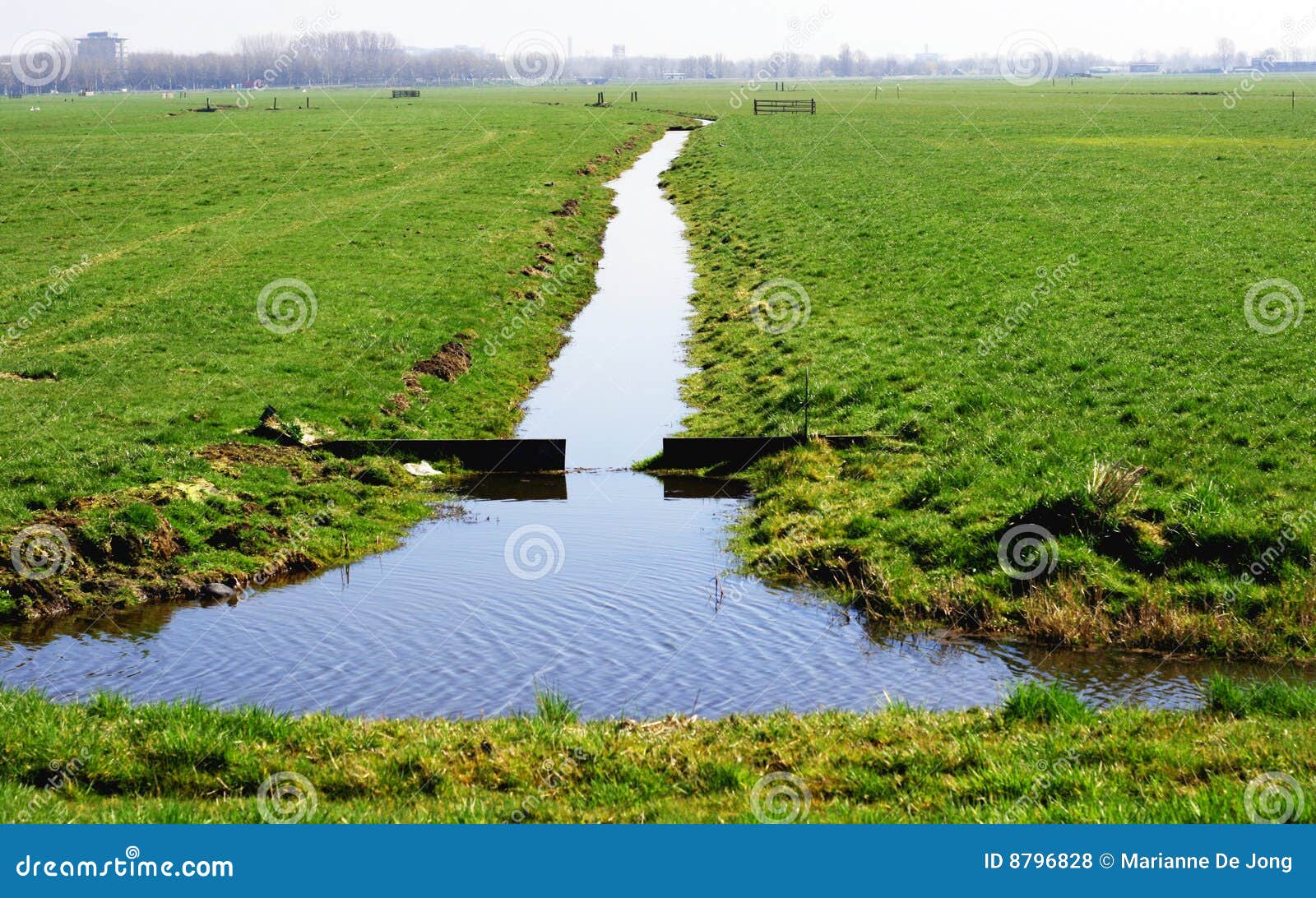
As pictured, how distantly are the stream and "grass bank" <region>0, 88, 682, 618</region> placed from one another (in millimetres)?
1288

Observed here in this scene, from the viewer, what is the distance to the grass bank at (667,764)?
842cm

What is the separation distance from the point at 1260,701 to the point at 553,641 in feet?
23.8

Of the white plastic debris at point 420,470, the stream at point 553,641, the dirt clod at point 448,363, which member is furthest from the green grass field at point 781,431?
the stream at point 553,641

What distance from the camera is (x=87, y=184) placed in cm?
5847

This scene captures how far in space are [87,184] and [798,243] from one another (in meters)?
37.2

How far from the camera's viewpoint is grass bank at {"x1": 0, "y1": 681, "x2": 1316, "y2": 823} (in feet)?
27.6

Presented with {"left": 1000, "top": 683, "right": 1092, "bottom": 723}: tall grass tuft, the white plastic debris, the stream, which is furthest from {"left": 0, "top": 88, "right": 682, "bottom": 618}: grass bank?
{"left": 1000, "top": 683, "right": 1092, "bottom": 723}: tall grass tuft

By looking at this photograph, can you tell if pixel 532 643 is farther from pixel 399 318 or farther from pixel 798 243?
pixel 798 243

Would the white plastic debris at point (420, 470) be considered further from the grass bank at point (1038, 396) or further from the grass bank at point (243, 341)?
the grass bank at point (1038, 396)

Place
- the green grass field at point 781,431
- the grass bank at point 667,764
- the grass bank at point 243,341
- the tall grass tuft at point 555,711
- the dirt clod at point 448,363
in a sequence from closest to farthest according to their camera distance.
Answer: the grass bank at point 667,764 → the green grass field at point 781,431 → the tall grass tuft at point 555,711 → the grass bank at point 243,341 → the dirt clod at point 448,363

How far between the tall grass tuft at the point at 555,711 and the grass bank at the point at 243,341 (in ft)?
21.8

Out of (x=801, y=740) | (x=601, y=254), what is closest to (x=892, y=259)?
(x=601, y=254)

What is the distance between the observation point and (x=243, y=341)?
91.7 feet

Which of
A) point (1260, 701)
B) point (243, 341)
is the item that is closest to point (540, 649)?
point (1260, 701)
